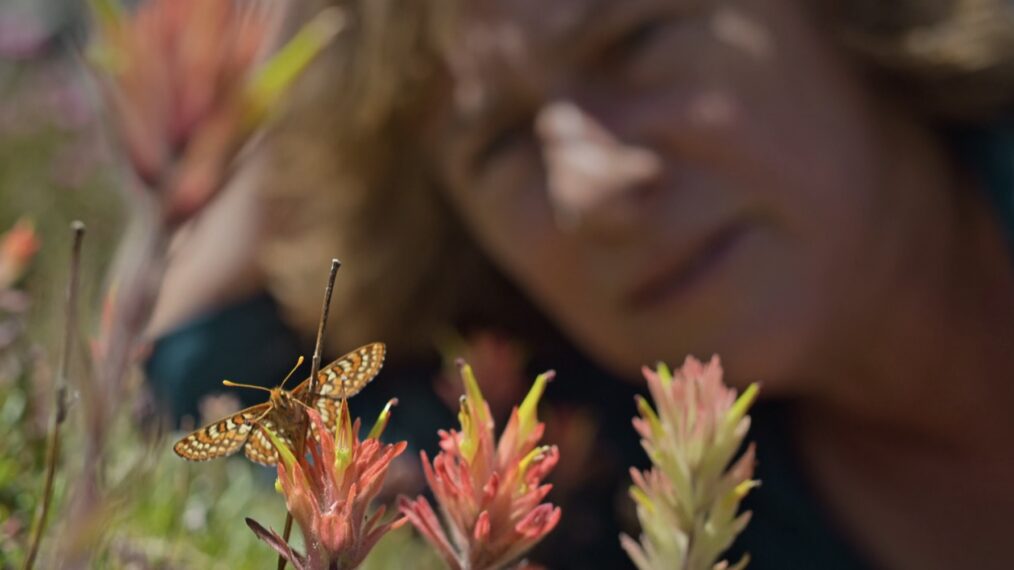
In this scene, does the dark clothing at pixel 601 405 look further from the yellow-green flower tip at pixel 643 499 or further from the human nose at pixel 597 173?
the yellow-green flower tip at pixel 643 499

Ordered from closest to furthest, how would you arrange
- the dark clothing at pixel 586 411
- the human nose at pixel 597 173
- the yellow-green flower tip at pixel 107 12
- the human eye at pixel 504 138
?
the yellow-green flower tip at pixel 107 12 → the human nose at pixel 597 173 → the human eye at pixel 504 138 → the dark clothing at pixel 586 411

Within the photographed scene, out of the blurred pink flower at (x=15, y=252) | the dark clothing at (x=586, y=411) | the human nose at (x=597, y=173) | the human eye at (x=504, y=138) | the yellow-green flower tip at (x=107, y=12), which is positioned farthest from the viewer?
the dark clothing at (x=586, y=411)

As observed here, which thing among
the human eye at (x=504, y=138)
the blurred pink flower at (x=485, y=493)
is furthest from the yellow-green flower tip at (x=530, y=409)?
the human eye at (x=504, y=138)

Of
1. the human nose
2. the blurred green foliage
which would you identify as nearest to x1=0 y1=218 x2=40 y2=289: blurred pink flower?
A: the blurred green foliage

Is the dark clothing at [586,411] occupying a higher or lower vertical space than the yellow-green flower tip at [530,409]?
lower

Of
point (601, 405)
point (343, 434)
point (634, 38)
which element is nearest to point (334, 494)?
point (343, 434)

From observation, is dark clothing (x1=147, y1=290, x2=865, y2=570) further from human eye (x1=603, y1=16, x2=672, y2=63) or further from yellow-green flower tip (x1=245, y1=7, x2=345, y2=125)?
yellow-green flower tip (x1=245, y1=7, x2=345, y2=125)

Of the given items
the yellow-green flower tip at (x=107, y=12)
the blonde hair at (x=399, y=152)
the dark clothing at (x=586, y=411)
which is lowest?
the dark clothing at (x=586, y=411)
